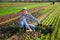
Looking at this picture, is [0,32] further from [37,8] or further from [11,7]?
[37,8]

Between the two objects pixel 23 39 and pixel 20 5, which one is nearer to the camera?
pixel 23 39

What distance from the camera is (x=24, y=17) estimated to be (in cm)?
706

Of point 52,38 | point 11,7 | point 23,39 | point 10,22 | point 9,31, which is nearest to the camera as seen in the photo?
point 23,39

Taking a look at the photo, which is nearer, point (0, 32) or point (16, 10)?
point (0, 32)

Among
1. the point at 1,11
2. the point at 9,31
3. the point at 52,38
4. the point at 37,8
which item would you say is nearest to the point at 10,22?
the point at 1,11

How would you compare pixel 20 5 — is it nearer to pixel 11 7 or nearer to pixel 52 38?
pixel 11 7

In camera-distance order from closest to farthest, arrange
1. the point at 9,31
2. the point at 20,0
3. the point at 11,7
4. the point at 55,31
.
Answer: the point at 9,31 < the point at 55,31 < the point at 20,0 < the point at 11,7

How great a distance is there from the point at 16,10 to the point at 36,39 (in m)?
3.98

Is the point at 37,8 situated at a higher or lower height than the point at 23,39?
lower

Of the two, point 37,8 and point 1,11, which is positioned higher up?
point 1,11

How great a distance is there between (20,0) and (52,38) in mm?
2966

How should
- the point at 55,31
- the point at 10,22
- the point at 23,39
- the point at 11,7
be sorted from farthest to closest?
the point at 11,7
the point at 10,22
the point at 55,31
the point at 23,39

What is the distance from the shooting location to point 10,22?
8578 millimetres

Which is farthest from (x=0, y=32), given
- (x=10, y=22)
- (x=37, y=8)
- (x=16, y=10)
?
(x=37, y=8)
